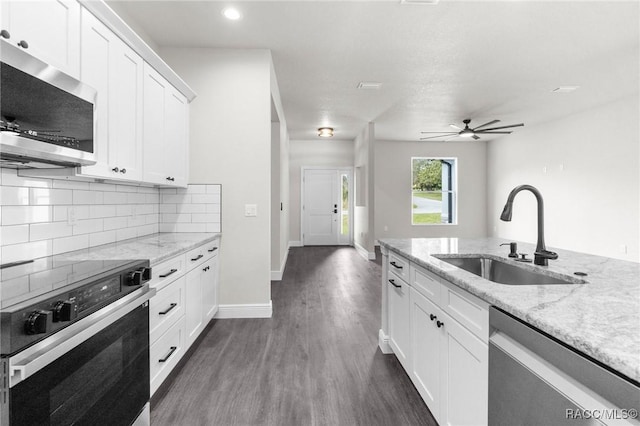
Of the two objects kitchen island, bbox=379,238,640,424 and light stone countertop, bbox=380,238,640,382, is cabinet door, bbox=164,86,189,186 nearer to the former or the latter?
kitchen island, bbox=379,238,640,424

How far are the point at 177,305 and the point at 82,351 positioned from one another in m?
1.03

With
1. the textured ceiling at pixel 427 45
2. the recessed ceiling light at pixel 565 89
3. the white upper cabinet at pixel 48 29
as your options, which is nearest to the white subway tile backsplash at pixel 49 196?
the white upper cabinet at pixel 48 29

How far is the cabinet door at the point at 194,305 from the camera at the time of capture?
233 cm

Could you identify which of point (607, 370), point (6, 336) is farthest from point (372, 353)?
point (6, 336)

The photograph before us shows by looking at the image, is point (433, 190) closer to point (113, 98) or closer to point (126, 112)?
point (126, 112)

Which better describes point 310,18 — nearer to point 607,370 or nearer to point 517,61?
point 517,61

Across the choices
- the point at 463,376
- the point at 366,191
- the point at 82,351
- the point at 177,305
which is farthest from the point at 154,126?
the point at 366,191

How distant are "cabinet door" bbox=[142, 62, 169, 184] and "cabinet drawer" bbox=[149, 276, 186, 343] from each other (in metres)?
0.83

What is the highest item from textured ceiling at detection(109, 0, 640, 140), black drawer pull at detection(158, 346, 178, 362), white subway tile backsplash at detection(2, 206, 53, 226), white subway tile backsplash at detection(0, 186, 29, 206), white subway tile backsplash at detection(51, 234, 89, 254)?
textured ceiling at detection(109, 0, 640, 140)

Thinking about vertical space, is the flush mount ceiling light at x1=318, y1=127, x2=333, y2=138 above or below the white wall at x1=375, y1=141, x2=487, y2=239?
above

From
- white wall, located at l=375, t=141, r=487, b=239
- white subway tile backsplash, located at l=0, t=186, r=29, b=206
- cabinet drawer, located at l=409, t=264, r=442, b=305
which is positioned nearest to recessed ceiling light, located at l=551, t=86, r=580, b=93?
white wall, located at l=375, t=141, r=487, b=239

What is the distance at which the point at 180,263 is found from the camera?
2174mm

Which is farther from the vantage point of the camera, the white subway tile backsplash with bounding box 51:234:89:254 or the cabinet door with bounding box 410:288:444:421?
the white subway tile backsplash with bounding box 51:234:89:254

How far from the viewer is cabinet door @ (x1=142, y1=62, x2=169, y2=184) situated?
2.30 m
